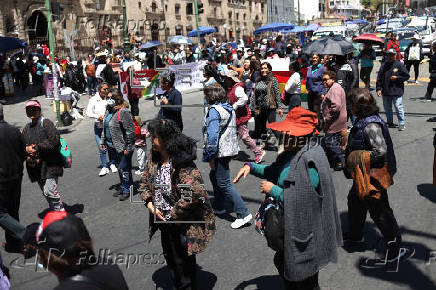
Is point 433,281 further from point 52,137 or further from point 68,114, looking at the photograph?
point 68,114

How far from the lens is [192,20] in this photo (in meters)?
54.0

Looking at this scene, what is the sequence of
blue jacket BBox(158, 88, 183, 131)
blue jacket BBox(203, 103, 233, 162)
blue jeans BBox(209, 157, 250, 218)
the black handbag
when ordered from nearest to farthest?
the black handbag < blue jacket BBox(203, 103, 233, 162) < blue jeans BBox(209, 157, 250, 218) < blue jacket BBox(158, 88, 183, 131)

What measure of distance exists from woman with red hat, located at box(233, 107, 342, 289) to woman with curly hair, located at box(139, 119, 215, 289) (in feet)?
2.18

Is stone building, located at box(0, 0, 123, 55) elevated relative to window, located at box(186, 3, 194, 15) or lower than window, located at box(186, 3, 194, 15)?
lower

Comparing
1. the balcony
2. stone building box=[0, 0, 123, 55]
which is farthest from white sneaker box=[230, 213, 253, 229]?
the balcony

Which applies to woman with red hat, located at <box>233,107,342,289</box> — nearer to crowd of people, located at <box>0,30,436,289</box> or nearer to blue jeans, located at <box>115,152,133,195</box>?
crowd of people, located at <box>0,30,436,289</box>

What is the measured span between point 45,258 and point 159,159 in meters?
1.84

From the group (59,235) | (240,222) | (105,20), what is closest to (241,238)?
(240,222)

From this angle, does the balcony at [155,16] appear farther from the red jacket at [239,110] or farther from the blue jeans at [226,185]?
the blue jeans at [226,185]

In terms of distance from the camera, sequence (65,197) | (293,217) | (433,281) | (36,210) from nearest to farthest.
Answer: (293,217), (433,281), (36,210), (65,197)

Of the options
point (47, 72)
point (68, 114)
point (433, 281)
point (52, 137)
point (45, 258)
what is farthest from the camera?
point (47, 72)

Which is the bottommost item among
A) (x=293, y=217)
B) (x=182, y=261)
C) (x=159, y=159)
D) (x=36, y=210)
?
(x=36, y=210)

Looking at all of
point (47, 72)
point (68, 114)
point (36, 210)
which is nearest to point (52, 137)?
point (36, 210)

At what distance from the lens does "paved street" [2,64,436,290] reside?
440cm
